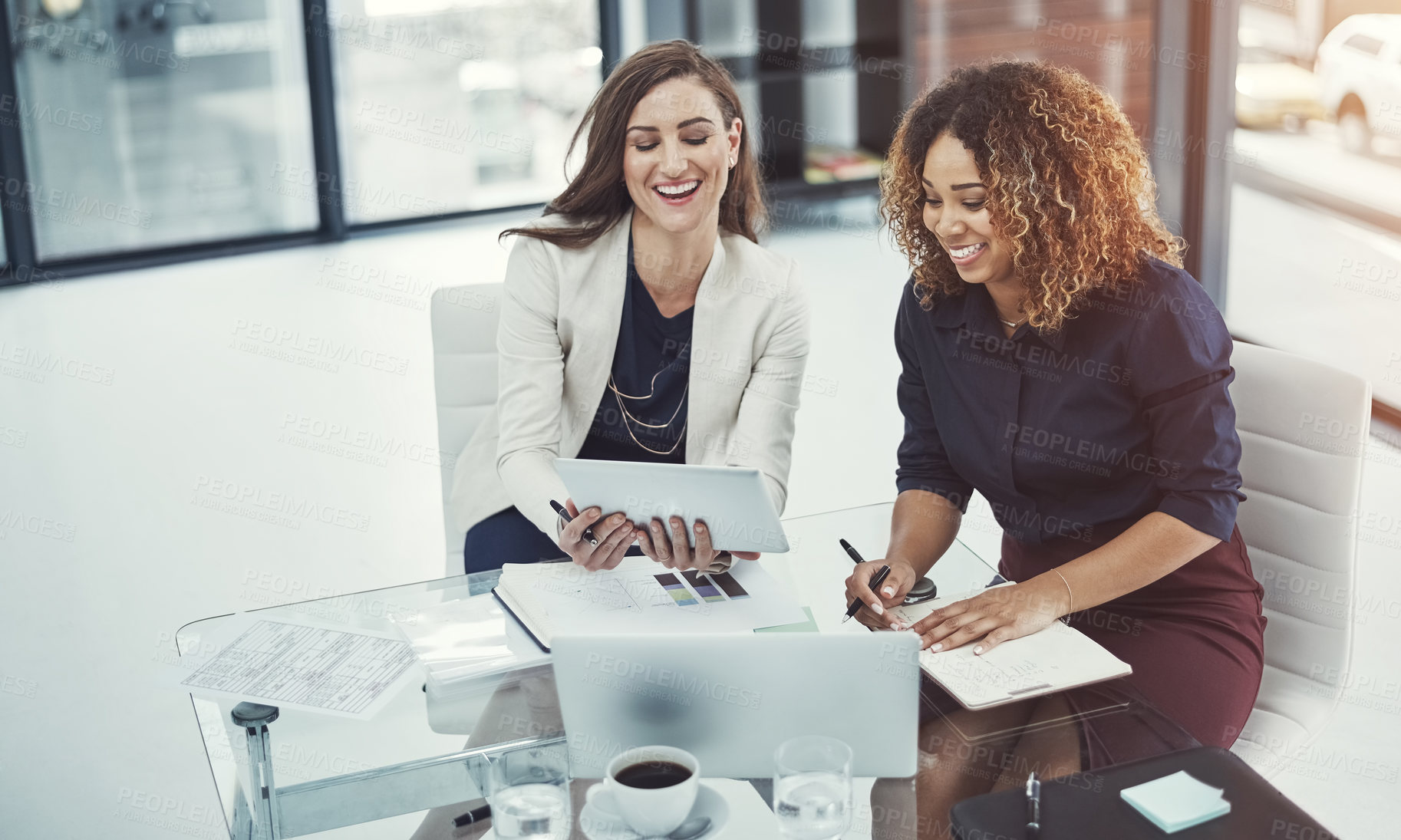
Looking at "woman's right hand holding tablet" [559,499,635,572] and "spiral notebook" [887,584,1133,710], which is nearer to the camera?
"spiral notebook" [887,584,1133,710]

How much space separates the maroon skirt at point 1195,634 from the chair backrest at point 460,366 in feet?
3.27

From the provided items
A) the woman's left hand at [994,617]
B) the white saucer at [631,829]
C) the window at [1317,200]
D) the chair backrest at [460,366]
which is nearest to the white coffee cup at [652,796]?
the white saucer at [631,829]

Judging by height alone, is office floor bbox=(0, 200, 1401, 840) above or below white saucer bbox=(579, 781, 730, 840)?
below

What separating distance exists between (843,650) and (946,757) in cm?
24

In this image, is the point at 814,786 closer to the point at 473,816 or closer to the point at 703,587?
the point at 473,816

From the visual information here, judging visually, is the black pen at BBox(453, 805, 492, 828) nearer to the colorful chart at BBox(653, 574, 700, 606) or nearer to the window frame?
the colorful chart at BBox(653, 574, 700, 606)

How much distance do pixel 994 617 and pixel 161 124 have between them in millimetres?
5212

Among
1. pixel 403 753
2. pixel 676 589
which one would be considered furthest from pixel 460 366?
pixel 403 753

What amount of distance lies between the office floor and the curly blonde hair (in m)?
1.11

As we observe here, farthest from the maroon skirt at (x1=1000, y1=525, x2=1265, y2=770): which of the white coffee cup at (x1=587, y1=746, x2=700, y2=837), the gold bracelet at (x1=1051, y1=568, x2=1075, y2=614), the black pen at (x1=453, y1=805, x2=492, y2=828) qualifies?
the black pen at (x1=453, y1=805, x2=492, y2=828)

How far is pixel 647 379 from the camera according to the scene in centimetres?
223

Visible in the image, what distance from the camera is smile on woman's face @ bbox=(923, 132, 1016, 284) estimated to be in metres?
1.76

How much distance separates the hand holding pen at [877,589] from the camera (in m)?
1.65

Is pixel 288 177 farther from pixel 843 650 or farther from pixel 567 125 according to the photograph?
pixel 843 650
